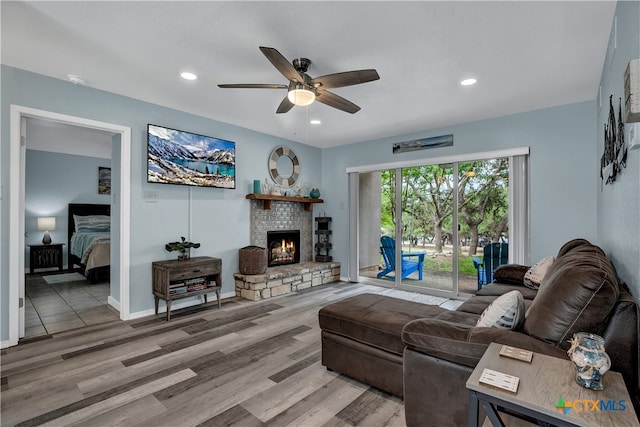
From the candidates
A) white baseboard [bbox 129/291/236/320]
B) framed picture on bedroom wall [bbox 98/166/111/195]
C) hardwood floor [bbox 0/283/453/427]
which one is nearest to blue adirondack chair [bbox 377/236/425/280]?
hardwood floor [bbox 0/283/453/427]

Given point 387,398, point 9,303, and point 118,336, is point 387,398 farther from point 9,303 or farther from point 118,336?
point 9,303

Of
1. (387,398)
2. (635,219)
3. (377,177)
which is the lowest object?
(387,398)

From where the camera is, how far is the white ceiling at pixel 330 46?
2107 millimetres

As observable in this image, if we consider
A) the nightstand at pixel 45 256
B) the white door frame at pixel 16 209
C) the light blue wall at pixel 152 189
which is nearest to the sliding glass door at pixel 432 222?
the light blue wall at pixel 152 189

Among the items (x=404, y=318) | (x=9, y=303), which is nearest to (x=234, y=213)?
(x=9, y=303)

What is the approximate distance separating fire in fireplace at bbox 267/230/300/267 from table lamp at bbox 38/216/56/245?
16.0 feet

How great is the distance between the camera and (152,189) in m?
3.90

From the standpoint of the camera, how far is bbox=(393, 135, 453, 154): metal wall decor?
4809 mm

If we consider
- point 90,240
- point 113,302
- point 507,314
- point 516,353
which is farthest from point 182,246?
point 516,353

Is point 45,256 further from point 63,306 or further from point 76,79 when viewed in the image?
point 76,79

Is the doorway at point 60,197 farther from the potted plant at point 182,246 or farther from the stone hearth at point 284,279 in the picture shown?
the stone hearth at point 284,279

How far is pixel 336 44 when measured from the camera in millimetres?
2500

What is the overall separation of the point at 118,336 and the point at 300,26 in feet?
11.2

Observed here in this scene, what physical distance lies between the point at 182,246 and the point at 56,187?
491 centimetres
